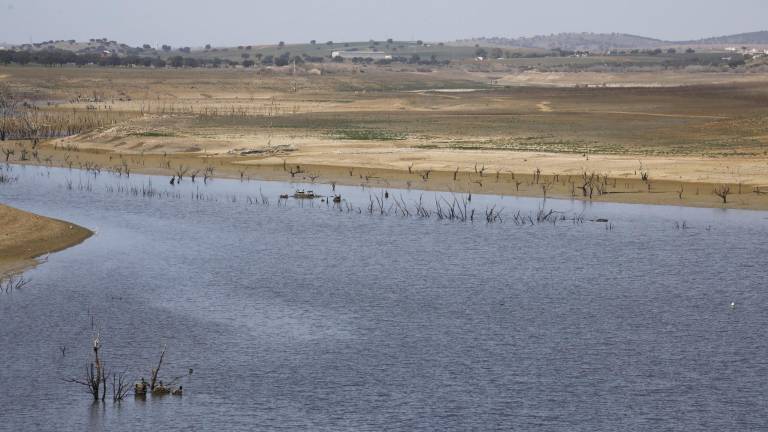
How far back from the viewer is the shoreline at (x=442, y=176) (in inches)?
1657

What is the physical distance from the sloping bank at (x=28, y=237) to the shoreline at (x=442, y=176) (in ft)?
47.6

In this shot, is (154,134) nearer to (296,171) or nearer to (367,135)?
(367,135)

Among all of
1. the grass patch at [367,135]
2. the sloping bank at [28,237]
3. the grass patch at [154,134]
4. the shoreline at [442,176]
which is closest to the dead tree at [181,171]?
the shoreline at [442,176]

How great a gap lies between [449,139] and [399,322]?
36.8 metres

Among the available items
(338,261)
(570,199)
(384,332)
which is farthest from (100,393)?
(570,199)

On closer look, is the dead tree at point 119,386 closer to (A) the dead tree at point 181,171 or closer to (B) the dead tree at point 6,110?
(A) the dead tree at point 181,171

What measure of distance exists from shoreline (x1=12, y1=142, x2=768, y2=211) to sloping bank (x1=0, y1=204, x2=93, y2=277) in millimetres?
14510

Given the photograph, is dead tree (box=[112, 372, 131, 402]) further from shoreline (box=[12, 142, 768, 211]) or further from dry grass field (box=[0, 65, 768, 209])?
dry grass field (box=[0, 65, 768, 209])

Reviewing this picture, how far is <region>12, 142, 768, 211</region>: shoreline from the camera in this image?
1657 inches

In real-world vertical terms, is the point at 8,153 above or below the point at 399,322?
below

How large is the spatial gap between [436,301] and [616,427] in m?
9.01

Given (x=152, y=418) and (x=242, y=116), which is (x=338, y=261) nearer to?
(x=152, y=418)

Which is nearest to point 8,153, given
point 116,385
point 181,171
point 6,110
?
point 181,171

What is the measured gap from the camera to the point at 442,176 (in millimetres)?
47281
